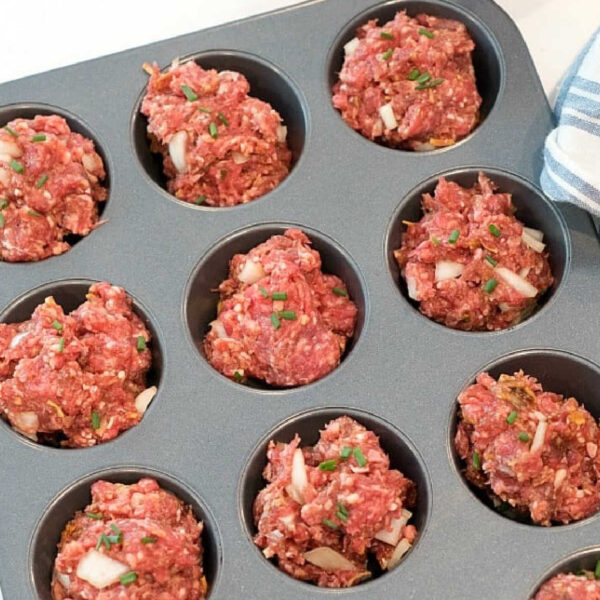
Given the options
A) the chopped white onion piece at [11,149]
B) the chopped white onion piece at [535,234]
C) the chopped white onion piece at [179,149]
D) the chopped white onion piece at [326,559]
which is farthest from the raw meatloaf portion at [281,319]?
the chopped white onion piece at [11,149]

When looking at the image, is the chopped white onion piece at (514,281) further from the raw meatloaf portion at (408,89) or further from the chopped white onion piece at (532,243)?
the raw meatloaf portion at (408,89)

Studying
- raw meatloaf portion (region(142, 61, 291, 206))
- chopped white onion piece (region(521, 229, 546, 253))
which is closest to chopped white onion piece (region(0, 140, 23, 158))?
raw meatloaf portion (region(142, 61, 291, 206))

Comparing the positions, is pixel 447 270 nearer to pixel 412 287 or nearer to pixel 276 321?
pixel 412 287

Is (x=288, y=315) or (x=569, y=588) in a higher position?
(x=288, y=315)


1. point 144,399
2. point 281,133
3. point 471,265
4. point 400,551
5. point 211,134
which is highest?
point 211,134

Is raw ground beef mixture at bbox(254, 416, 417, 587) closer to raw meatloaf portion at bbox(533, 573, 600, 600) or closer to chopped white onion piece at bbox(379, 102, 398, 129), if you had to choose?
raw meatloaf portion at bbox(533, 573, 600, 600)

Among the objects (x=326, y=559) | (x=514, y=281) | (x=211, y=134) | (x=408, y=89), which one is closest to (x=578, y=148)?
(x=514, y=281)
